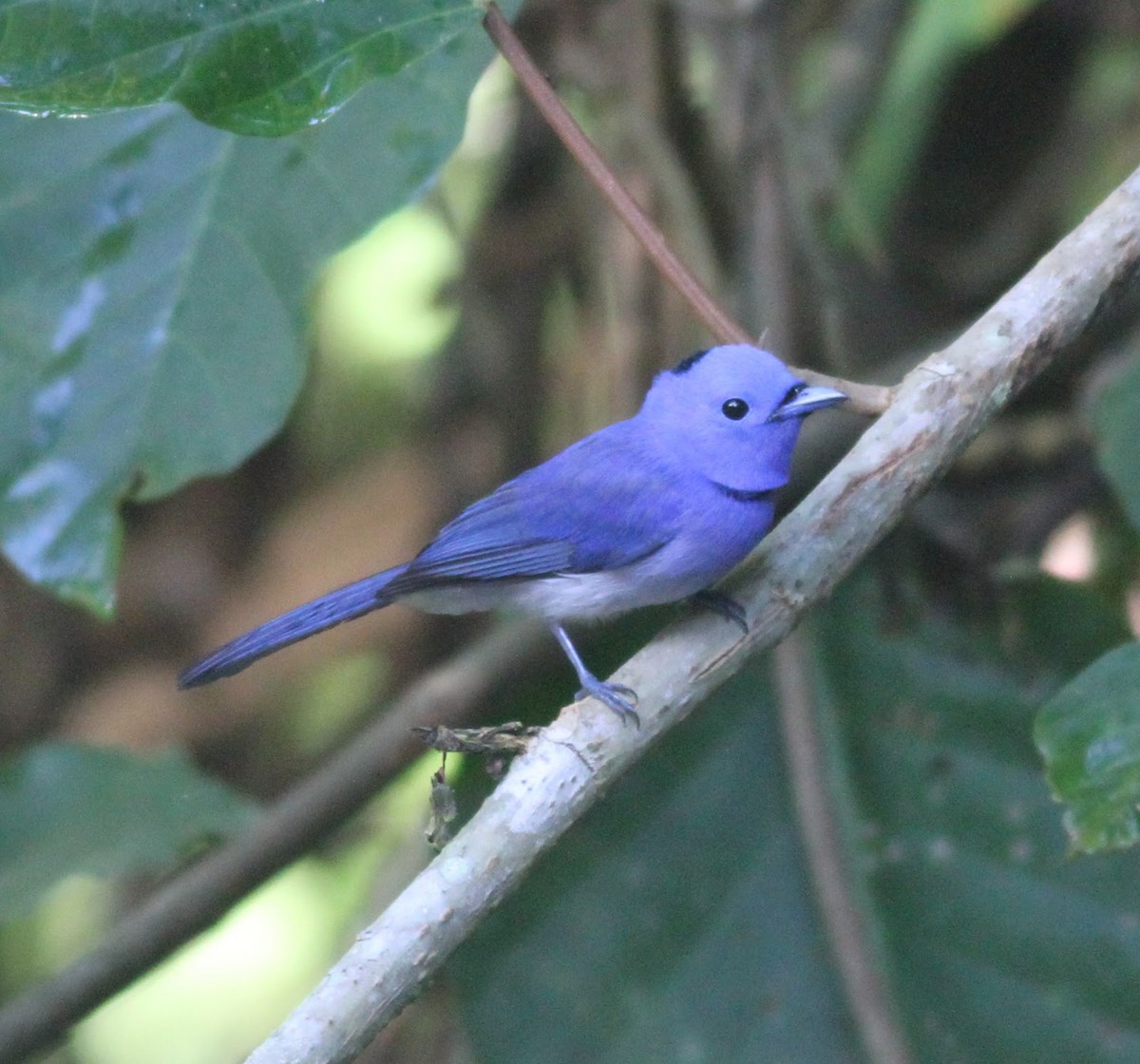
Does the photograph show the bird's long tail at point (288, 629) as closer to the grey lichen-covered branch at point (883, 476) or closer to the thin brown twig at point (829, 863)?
the grey lichen-covered branch at point (883, 476)

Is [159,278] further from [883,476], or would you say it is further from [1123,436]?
[1123,436]

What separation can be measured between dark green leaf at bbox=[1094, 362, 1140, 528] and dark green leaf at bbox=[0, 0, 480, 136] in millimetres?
1525

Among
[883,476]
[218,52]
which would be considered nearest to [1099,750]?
[883,476]

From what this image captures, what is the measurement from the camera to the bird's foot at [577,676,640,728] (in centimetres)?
189

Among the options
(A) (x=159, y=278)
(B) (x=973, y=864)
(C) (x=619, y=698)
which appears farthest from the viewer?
(B) (x=973, y=864)

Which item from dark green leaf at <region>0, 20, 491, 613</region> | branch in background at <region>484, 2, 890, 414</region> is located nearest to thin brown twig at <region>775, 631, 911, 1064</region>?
branch in background at <region>484, 2, 890, 414</region>

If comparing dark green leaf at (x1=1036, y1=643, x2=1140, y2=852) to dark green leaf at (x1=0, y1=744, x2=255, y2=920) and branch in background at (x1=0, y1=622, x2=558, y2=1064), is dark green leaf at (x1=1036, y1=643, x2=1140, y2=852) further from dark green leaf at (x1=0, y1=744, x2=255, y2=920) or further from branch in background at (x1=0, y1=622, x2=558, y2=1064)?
dark green leaf at (x1=0, y1=744, x2=255, y2=920)

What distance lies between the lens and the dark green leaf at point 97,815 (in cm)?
319

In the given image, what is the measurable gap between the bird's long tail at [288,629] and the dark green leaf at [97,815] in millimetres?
837

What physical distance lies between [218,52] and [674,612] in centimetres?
136

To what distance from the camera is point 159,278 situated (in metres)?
2.80

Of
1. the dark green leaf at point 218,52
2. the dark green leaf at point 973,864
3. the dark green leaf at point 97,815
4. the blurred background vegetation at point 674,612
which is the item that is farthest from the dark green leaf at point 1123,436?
the dark green leaf at point 97,815

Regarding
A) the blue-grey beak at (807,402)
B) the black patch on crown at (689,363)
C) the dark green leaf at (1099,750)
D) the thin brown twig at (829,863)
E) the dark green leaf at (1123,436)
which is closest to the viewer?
the dark green leaf at (1099,750)

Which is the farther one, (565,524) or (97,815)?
(97,815)
